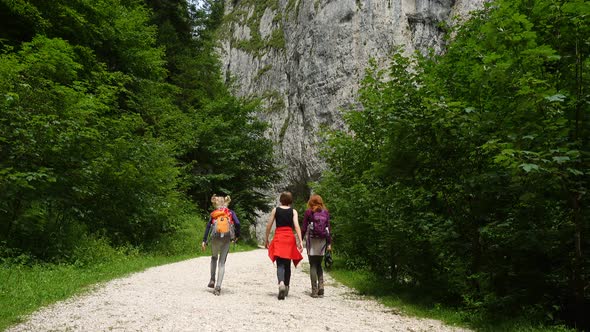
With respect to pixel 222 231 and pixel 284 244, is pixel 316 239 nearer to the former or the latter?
pixel 284 244

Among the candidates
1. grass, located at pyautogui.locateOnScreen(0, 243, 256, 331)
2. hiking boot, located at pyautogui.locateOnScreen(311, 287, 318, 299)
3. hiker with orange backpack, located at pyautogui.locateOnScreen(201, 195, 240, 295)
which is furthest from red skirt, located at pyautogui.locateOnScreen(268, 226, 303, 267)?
grass, located at pyautogui.locateOnScreen(0, 243, 256, 331)

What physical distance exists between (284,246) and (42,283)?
13.9ft

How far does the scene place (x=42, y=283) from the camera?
272 inches

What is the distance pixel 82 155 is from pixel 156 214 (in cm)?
467

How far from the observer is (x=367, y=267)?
1277cm

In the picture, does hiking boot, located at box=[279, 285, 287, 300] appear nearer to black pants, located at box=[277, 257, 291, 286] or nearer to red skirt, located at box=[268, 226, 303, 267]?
black pants, located at box=[277, 257, 291, 286]

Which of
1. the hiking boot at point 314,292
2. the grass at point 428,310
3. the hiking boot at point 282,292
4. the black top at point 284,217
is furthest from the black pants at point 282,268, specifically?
the grass at point 428,310

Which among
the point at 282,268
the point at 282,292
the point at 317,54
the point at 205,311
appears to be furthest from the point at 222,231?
the point at 317,54

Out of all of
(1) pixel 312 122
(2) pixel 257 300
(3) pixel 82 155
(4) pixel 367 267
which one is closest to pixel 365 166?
(4) pixel 367 267

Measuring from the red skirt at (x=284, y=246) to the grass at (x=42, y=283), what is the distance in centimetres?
331

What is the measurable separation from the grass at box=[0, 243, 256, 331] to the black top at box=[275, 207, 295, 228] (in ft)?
11.7

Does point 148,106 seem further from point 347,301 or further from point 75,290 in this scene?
point 347,301

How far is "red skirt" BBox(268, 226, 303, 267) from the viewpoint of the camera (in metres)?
7.26

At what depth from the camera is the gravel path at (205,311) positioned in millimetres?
4711
